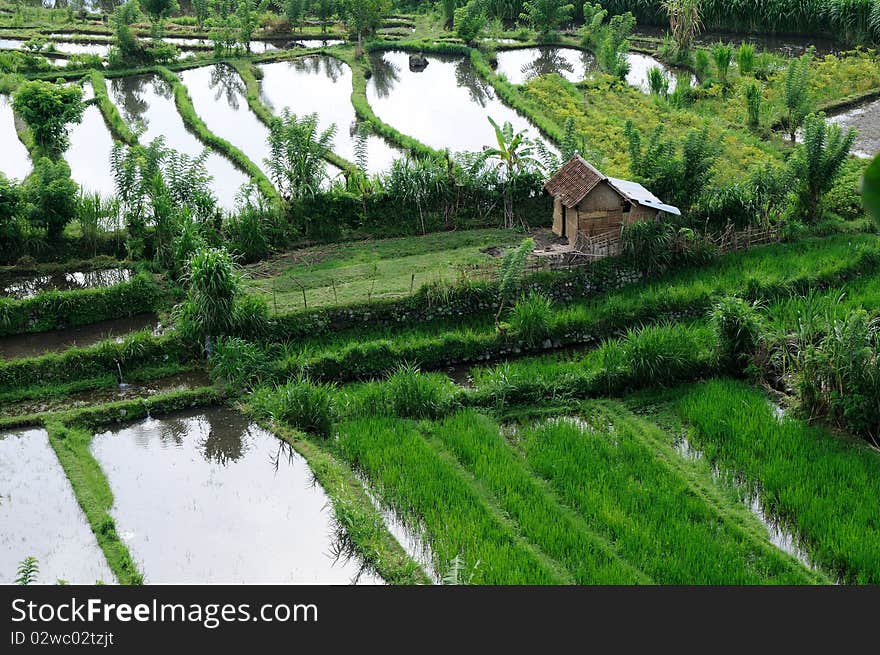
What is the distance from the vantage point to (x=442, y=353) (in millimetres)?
13562

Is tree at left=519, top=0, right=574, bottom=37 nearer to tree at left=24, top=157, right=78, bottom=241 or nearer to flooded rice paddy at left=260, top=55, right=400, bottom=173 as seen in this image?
flooded rice paddy at left=260, top=55, right=400, bottom=173

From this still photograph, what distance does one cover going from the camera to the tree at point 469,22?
88.3ft

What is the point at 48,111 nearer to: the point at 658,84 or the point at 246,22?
the point at 246,22

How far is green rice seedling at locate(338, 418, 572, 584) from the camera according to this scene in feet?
32.2

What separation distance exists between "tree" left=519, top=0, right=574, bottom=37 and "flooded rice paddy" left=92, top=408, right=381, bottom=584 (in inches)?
708

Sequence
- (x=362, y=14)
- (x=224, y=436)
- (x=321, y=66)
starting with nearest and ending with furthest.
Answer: (x=224, y=436) → (x=321, y=66) → (x=362, y=14)

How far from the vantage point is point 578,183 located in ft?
49.7

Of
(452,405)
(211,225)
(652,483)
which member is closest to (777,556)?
(652,483)

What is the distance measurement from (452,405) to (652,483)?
2.62m

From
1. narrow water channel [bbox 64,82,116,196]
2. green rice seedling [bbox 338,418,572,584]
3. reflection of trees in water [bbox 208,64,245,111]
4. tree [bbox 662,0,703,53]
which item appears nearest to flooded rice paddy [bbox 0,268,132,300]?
narrow water channel [bbox 64,82,116,196]

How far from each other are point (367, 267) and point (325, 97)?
31.2 ft

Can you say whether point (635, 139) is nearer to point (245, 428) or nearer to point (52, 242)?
point (245, 428)

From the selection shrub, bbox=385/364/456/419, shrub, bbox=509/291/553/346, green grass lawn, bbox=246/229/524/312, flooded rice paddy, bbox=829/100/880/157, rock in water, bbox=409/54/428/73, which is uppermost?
rock in water, bbox=409/54/428/73

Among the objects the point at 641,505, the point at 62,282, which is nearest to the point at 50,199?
the point at 62,282
